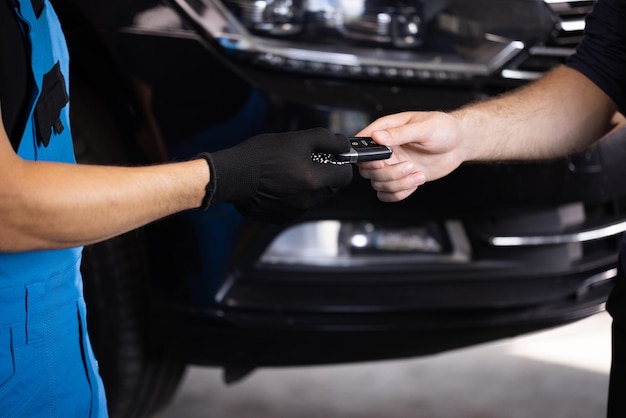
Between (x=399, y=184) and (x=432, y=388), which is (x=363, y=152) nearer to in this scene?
(x=399, y=184)

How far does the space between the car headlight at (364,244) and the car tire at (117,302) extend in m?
0.30

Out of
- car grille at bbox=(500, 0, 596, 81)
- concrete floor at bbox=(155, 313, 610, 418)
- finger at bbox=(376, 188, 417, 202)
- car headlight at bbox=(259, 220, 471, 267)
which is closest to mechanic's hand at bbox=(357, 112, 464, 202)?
finger at bbox=(376, 188, 417, 202)

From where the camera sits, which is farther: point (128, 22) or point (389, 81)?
point (389, 81)

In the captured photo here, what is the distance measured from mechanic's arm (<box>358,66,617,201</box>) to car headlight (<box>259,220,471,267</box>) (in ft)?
1.53

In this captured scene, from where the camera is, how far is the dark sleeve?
1.69 metres

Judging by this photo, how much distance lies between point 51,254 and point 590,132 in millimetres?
968

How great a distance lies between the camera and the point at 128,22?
210 centimetres

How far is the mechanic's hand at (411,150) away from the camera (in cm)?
163

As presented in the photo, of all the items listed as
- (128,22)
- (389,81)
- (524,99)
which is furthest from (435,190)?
(128,22)

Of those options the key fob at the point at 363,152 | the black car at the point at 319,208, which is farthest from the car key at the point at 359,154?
the black car at the point at 319,208

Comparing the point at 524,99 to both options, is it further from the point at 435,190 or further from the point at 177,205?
the point at 177,205

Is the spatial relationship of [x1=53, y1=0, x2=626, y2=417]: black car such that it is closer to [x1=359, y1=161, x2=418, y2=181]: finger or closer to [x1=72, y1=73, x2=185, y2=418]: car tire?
[x1=72, y1=73, x2=185, y2=418]: car tire

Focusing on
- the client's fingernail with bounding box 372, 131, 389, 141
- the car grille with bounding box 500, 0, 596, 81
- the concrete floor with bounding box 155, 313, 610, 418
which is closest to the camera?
the client's fingernail with bounding box 372, 131, 389, 141

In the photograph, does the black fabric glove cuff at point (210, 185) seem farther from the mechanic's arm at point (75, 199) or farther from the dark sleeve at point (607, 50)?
the dark sleeve at point (607, 50)
